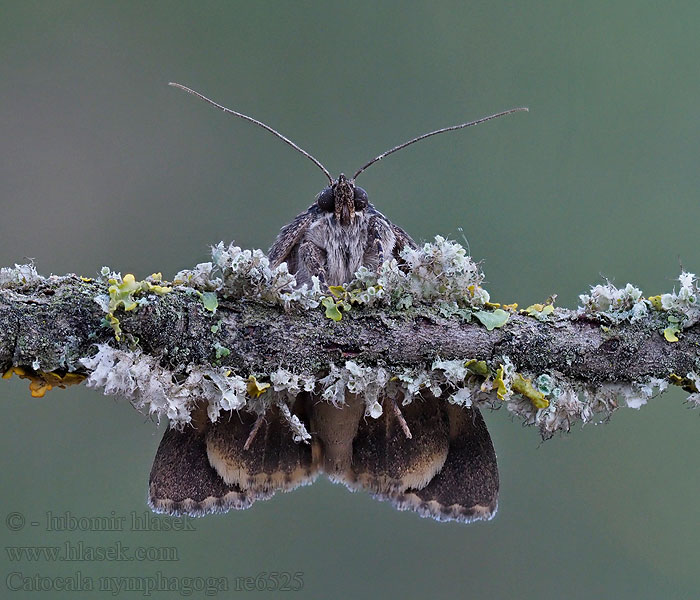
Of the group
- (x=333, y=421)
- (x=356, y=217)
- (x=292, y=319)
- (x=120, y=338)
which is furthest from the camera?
(x=356, y=217)

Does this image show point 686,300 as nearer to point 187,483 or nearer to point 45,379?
point 187,483

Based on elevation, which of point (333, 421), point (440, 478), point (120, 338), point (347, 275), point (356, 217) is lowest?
point (440, 478)

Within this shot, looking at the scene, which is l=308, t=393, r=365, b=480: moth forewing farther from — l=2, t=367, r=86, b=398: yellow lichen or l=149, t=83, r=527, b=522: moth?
l=2, t=367, r=86, b=398: yellow lichen

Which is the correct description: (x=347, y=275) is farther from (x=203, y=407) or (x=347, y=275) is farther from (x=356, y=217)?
(x=203, y=407)

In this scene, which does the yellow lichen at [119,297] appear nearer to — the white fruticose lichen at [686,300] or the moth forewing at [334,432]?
the moth forewing at [334,432]

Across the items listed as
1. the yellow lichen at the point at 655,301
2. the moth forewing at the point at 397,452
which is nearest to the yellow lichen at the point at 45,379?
the moth forewing at the point at 397,452

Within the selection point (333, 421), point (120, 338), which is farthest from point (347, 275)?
point (120, 338)

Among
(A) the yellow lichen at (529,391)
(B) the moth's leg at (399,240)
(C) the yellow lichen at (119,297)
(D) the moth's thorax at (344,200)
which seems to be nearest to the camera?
(C) the yellow lichen at (119,297)
